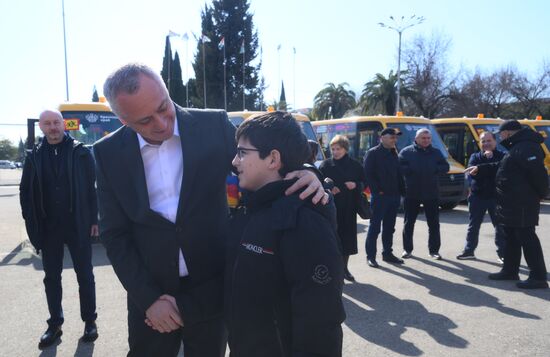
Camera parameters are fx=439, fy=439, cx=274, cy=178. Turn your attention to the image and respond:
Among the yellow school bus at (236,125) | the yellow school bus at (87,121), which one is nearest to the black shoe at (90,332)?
the yellow school bus at (236,125)

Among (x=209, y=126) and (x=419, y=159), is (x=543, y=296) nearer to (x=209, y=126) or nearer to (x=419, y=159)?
(x=419, y=159)

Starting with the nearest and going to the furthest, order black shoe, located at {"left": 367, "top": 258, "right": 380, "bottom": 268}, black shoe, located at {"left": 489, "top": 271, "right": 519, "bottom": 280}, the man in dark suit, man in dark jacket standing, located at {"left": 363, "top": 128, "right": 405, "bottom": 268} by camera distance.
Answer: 1. the man in dark suit
2. black shoe, located at {"left": 489, "top": 271, "right": 519, "bottom": 280}
3. black shoe, located at {"left": 367, "top": 258, "right": 380, "bottom": 268}
4. man in dark jacket standing, located at {"left": 363, "top": 128, "right": 405, "bottom": 268}

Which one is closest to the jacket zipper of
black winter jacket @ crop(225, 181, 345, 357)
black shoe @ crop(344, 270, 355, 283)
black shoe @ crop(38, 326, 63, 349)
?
black winter jacket @ crop(225, 181, 345, 357)

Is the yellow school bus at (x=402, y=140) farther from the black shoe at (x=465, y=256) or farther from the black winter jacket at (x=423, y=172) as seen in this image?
the black shoe at (x=465, y=256)

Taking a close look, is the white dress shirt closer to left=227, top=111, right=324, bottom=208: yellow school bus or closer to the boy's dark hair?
the boy's dark hair

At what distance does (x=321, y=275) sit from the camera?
1466mm

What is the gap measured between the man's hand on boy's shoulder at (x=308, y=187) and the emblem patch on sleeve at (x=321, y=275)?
0.24 meters

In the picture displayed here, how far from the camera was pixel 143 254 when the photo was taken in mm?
1998

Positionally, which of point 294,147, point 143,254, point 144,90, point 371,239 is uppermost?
point 144,90

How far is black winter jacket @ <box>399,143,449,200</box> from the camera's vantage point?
264 inches

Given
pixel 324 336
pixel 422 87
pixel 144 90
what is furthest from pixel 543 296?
pixel 422 87

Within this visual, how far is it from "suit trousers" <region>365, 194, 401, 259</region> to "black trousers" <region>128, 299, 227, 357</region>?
4467mm

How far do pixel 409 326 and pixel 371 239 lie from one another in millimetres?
2248

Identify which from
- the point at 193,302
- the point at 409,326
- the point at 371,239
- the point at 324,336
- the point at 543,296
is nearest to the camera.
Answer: the point at 324,336
